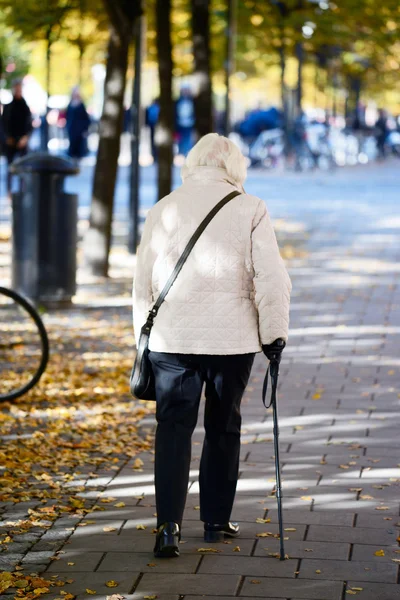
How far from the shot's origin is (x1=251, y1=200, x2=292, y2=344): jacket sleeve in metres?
4.78

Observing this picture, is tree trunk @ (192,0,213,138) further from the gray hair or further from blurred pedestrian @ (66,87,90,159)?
blurred pedestrian @ (66,87,90,159)

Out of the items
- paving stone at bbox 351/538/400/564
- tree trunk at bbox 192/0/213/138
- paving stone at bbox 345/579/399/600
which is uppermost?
tree trunk at bbox 192/0/213/138

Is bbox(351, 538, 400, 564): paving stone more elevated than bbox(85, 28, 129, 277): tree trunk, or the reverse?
bbox(85, 28, 129, 277): tree trunk

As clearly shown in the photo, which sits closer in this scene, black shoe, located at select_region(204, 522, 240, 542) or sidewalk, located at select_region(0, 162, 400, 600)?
sidewalk, located at select_region(0, 162, 400, 600)

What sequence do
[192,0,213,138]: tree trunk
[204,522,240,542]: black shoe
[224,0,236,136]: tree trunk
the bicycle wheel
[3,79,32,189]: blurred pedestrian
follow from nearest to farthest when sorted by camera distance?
[204,522,240,542]: black shoe
the bicycle wheel
[192,0,213,138]: tree trunk
[224,0,236,136]: tree trunk
[3,79,32,189]: blurred pedestrian

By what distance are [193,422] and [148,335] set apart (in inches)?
16.0

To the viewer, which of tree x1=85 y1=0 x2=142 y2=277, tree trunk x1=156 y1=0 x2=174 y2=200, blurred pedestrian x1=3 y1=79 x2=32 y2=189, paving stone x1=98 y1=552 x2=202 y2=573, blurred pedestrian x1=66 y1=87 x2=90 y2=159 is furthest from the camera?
blurred pedestrian x1=66 y1=87 x2=90 y2=159

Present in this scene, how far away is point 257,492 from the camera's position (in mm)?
5816

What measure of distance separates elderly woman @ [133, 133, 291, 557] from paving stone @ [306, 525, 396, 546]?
1.97 ft

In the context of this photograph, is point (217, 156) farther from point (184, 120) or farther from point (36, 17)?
point (184, 120)

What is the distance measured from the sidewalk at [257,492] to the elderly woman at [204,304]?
32cm

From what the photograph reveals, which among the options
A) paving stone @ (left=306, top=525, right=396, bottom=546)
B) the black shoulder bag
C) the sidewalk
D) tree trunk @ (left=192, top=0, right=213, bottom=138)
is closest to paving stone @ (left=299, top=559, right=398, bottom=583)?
the sidewalk

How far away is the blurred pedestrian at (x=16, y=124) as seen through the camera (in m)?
20.5

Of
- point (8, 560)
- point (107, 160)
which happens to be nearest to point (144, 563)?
point (8, 560)
